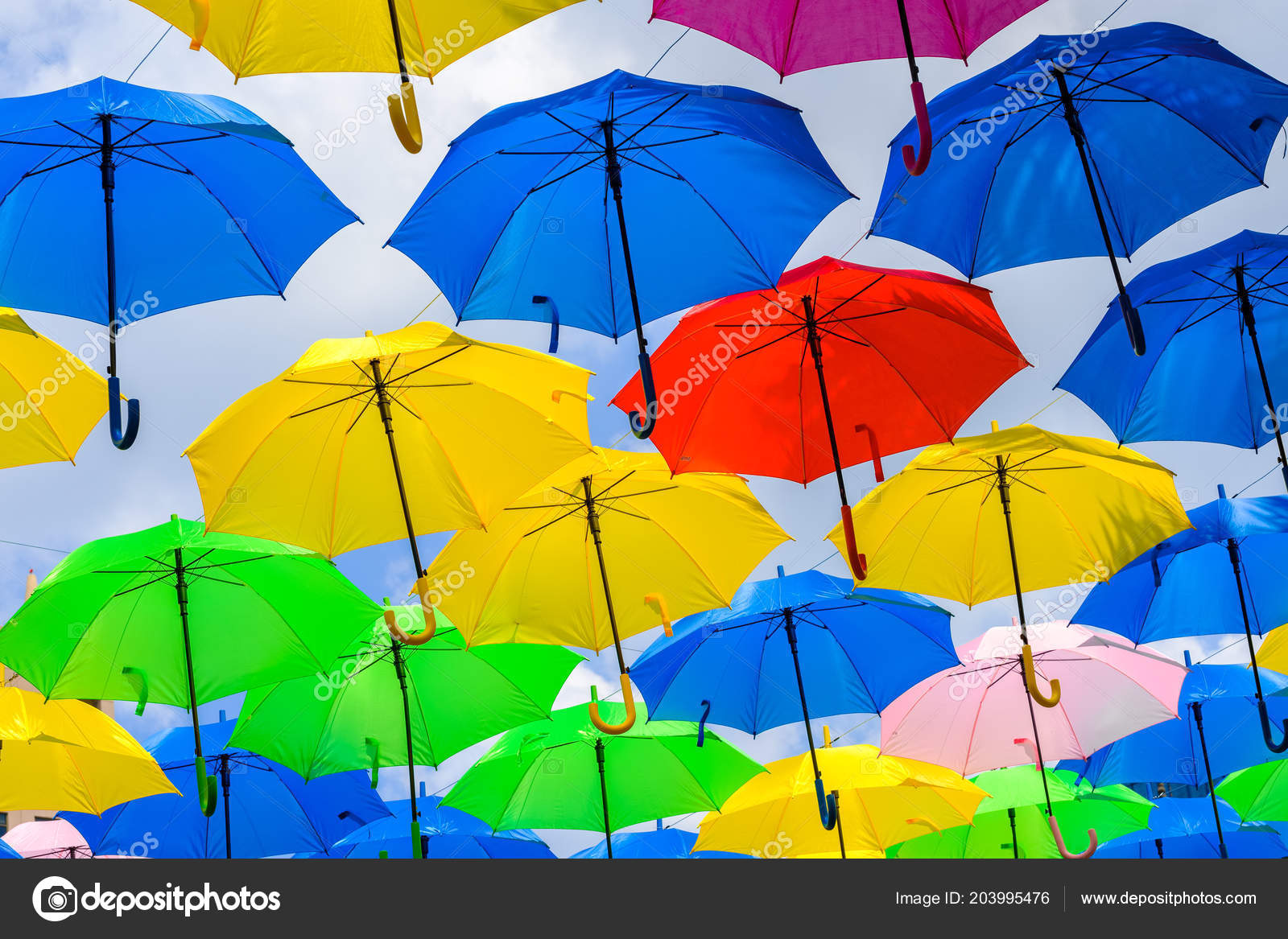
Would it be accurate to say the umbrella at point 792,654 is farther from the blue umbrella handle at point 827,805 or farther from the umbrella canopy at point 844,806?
the blue umbrella handle at point 827,805

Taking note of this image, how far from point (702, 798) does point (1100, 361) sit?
528 centimetres

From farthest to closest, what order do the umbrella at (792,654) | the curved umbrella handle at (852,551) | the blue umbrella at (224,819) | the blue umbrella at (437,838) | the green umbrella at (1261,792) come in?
the blue umbrella at (224,819) → the blue umbrella at (437,838) → the green umbrella at (1261,792) → the umbrella at (792,654) → the curved umbrella handle at (852,551)

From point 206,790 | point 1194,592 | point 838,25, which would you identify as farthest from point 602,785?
point 838,25

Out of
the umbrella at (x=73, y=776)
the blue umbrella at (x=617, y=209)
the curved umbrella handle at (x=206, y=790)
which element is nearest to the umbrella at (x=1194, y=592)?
the blue umbrella at (x=617, y=209)

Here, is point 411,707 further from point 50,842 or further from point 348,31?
point 348,31

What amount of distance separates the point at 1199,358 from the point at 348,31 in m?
5.41

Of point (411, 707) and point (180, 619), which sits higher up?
point (180, 619)

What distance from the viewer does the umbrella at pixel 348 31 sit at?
4.66 meters

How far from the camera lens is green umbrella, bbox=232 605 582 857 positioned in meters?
9.48

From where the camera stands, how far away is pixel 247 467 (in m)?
6.61

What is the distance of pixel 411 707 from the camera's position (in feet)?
31.4

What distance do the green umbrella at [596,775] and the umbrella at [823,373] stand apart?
12.1 ft

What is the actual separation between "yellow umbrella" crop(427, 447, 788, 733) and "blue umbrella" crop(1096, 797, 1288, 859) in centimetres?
509
